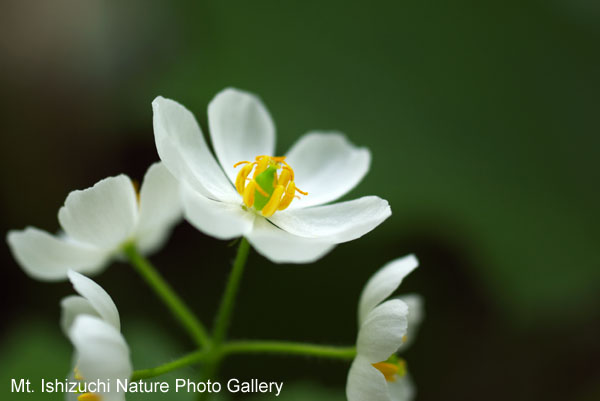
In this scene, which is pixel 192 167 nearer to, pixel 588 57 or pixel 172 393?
pixel 172 393

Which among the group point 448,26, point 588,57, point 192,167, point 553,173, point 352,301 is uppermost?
point 448,26

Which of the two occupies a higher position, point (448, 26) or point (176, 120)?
point (448, 26)

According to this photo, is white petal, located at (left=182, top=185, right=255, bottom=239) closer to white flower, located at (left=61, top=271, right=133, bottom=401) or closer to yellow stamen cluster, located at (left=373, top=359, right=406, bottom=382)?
white flower, located at (left=61, top=271, right=133, bottom=401)

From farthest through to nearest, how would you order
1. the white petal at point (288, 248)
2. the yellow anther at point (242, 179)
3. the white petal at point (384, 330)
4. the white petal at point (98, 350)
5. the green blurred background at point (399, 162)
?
the green blurred background at point (399, 162) → the yellow anther at point (242, 179) → the white petal at point (384, 330) → the white petal at point (288, 248) → the white petal at point (98, 350)

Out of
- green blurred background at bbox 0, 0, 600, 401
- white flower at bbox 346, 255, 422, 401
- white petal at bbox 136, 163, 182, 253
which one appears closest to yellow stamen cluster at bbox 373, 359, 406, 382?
white flower at bbox 346, 255, 422, 401

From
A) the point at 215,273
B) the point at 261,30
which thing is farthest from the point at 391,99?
the point at 215,273

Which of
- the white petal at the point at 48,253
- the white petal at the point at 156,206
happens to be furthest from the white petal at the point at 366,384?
the white petal at the point at 48,253

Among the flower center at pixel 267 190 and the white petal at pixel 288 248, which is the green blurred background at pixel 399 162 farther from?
the white petal at pixel 288 248
